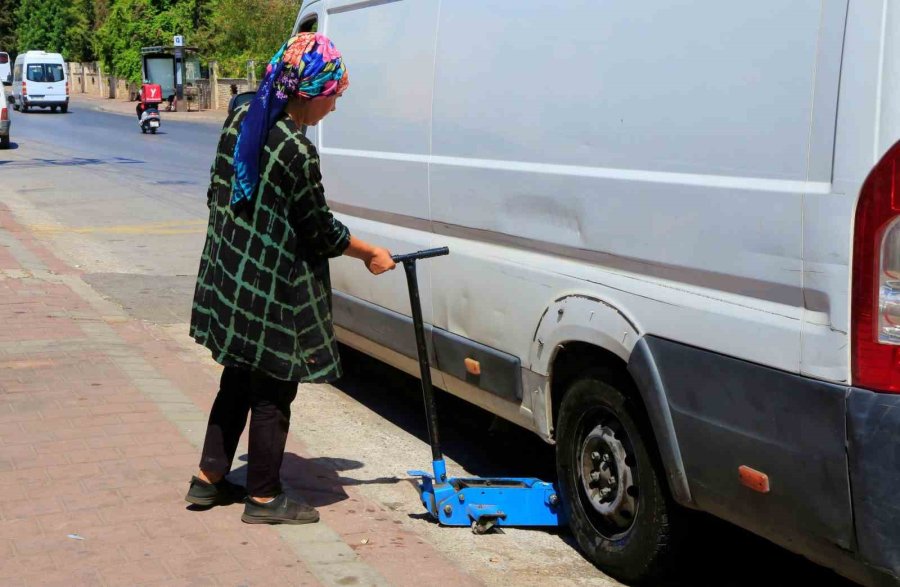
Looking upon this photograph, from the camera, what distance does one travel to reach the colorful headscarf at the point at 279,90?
4238 mm

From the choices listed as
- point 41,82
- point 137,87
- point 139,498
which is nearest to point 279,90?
point 139,498

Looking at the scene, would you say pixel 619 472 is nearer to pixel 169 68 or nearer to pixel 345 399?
pixel 345 399

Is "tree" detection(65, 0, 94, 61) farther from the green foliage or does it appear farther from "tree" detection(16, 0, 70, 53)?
the green foliage

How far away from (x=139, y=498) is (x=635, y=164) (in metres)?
2.44

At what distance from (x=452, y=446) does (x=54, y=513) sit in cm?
212

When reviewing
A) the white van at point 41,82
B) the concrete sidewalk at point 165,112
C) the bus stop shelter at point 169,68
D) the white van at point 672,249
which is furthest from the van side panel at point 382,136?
the bus stop shelter at point 169,68

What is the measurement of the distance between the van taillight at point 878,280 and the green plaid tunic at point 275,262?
1.97 meters

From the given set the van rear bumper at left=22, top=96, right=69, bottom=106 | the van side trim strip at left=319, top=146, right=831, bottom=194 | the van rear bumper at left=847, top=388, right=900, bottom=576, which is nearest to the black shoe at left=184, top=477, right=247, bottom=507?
the van side trim strip at left=319, top=146, right=831, bottom=194

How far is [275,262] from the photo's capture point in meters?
4.30

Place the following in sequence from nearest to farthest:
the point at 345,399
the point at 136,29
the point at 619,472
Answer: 1. the point at 619,472
2. the point at 345,399
3. the point at 136,29

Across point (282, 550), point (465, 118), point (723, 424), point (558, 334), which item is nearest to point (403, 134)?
point (465, 118)

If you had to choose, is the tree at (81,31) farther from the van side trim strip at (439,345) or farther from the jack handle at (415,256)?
the jack handle at (415,256)

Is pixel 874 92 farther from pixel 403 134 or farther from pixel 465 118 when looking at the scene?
pixel 403 134

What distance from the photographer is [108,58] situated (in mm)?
73875
